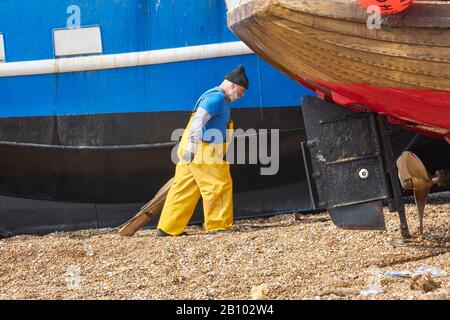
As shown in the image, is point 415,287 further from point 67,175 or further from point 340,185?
point 67,175

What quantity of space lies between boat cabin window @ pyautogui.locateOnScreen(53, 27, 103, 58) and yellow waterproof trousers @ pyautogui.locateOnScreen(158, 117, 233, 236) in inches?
54.9

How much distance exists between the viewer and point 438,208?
8.90 m

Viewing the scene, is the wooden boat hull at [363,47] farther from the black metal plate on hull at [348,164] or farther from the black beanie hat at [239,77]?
the black beanie hat at [239,77]

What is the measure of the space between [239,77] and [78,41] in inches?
70.2

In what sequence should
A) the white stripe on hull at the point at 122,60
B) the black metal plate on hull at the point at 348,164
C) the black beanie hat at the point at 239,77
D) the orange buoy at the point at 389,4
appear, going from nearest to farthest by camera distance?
the orange buoy at the point at 389,4 < the black metal plate on hull at the point at 348,164 < the black beanie hat at the point at 239,77 < the white stripe on hull at the point at 122,60

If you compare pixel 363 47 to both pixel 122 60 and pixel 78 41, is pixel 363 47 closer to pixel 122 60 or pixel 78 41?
pixel 122 60

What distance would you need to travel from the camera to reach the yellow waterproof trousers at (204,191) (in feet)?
29.5

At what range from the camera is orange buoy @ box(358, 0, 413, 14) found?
6293 mm

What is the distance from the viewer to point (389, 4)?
6.30 metres

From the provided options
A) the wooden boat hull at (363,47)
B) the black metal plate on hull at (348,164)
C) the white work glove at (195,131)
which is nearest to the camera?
the wooden boat hull at (363,47)

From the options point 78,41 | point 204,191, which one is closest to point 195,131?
point 204,191

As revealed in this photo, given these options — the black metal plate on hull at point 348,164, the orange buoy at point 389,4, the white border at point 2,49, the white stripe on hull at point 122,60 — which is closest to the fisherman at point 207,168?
the white stripe on hull at point 122,60

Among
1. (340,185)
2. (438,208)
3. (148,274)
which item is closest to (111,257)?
(148,274)

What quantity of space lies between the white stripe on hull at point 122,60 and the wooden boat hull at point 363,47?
270 cm
